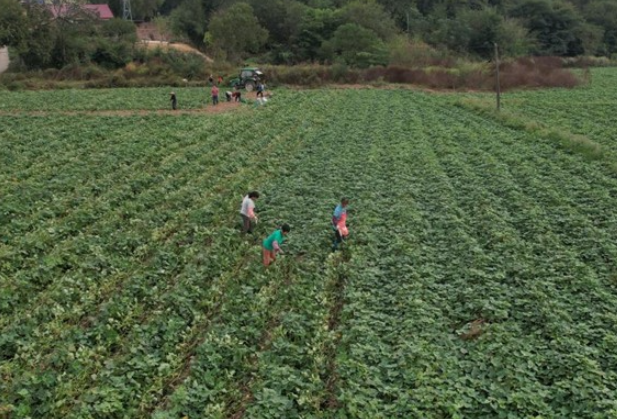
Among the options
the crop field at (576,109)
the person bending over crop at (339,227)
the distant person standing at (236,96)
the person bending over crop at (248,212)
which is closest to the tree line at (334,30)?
the crop field at (576,109)

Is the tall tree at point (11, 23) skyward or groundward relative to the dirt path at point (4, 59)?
skyward

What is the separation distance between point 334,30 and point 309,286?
6284cm

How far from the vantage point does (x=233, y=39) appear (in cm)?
6662

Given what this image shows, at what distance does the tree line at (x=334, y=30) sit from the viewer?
58594 millimetres

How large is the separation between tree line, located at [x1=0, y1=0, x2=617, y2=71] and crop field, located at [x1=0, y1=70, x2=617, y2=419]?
39816 millimetres

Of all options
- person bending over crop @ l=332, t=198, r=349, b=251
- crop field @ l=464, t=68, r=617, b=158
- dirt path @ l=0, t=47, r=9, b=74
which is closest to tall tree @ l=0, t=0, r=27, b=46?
dirt path @ l=0, t=47, r=9, b=74

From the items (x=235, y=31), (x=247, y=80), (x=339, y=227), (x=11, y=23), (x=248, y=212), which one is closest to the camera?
(x=339, y=227)

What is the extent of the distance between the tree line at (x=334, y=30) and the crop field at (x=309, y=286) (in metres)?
39.8

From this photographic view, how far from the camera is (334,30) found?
227 feet

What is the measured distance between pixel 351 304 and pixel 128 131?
1984 centimetres

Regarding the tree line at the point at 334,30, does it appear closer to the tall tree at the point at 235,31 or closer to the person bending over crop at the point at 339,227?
the tall tree at the point at 235,31

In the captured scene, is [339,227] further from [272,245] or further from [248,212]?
[248,212]

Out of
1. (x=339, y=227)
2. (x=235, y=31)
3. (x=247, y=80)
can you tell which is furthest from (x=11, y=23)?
(x=339, y=227)

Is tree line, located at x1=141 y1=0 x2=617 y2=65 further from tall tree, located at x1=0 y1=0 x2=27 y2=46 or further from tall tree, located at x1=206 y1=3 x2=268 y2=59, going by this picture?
tall tree, located at x1=0 y1=0 x2=27 y2=46
